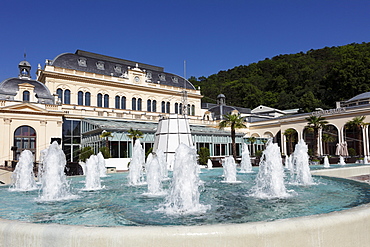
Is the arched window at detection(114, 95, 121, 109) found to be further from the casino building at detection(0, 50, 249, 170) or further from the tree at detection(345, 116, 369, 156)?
the tree at detection(345, 116, 369, 156)

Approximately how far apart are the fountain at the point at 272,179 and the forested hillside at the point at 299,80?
54.3 metres

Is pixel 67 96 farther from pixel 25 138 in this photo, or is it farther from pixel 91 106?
pixel 25 138

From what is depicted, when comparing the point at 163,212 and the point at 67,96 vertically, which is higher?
the point at 67,96

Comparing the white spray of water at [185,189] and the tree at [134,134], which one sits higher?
the tree at [134,134]

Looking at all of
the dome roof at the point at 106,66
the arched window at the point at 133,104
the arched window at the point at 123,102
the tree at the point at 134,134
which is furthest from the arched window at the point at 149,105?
the tree at the point at 134,134

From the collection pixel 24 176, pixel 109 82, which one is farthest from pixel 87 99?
pixel 24 176

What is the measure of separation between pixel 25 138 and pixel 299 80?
208 feet

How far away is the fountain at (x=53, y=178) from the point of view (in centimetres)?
968

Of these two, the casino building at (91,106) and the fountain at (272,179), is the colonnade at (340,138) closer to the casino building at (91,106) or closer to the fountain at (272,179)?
the casino building at (91,106)

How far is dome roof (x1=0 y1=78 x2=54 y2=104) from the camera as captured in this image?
3456 centimetres

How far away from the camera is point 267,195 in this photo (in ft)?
30.0

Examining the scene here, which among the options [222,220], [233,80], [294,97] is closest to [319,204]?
[222,220]

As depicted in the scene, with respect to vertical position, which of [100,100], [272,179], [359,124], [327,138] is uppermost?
[100,100]

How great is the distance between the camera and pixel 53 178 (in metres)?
10.0
